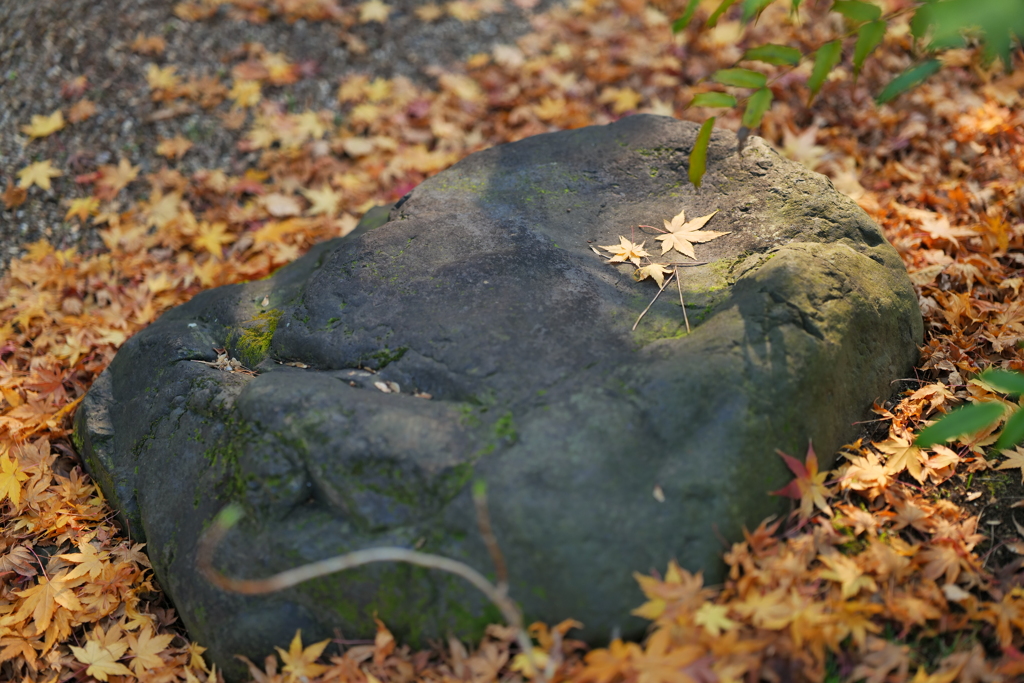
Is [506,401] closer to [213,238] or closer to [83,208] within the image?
[213,238]

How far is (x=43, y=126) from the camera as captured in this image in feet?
16.0

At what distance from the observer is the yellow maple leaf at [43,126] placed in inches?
191

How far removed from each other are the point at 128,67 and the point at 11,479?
12.3 ft

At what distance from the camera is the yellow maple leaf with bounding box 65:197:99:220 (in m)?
4.62

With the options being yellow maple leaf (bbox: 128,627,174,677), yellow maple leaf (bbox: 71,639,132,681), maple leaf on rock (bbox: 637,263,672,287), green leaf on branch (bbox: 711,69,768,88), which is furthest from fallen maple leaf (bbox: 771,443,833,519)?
yellow maple leaf (bbox: 71,639,132,681)

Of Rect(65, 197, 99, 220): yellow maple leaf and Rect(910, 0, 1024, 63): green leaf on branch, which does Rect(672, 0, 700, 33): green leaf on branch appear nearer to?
Rect(910, 0, 1024, 63): green leaf on branch

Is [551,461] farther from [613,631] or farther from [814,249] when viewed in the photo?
[814,249]

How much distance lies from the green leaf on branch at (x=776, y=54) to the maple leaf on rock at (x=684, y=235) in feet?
2.86

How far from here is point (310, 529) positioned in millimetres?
2221

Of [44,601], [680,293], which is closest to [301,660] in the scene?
[44,601]

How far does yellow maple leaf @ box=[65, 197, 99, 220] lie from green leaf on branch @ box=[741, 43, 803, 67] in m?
4.49

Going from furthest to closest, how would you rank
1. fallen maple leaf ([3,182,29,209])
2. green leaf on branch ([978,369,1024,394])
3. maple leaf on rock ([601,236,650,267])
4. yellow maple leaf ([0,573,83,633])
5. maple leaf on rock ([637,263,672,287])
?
fallen maple leaf ([3,182,29,209])
maple leaf on rock ([601,236,650,267])
maple leaf on rock ([637,263,672,287])
yellow maple leaf ([0,573,83,633])
green leaf on branch ([978,369,1024,394])

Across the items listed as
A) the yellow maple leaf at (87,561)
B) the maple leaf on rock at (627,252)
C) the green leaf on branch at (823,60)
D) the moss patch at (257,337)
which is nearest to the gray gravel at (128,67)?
the moss patch at (257,337)

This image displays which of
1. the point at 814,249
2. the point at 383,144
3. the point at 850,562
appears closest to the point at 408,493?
the point at 850,562
